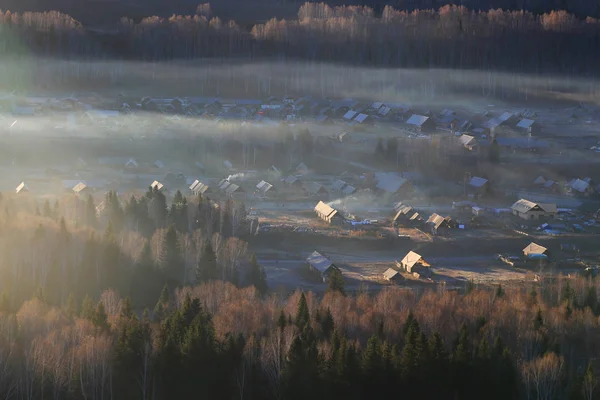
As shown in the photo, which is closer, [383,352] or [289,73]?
[383,352]

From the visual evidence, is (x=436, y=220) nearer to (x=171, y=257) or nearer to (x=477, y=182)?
(x=477, y=182)

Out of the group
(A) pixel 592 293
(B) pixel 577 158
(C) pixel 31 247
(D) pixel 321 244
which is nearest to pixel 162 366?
(C) pixel 31 247

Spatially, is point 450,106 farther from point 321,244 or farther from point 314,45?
point 321,244

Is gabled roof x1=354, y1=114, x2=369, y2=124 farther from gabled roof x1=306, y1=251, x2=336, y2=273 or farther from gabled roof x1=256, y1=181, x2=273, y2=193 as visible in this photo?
gabled roof x1=306, y1=251, x2=336, y2=273

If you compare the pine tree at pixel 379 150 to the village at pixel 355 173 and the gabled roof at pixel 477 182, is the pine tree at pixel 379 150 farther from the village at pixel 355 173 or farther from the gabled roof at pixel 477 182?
the gabled roof at pixel 477 182

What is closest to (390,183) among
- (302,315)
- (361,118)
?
(361,118)
